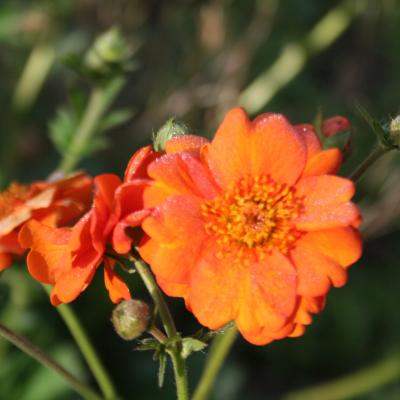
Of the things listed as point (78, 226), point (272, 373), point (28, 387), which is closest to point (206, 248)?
point (78, 226)

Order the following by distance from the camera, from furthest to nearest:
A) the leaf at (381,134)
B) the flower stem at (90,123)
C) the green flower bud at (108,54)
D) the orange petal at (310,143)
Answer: the flower stem at (90,123), the green flower bud at (108,54), the leaf at (381,134), the orange petal at (310,143)

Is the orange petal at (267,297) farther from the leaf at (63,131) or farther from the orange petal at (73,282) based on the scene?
the leaf at (63,131)

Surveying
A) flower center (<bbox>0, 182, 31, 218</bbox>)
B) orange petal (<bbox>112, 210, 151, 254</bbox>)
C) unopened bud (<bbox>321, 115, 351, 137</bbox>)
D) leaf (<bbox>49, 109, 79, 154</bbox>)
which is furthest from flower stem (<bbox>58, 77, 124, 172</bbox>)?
orange petal (<bbox>112, 210, 151, 254</bbox>)

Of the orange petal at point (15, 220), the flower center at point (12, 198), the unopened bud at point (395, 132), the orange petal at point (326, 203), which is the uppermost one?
the flower center at point (12, 198)

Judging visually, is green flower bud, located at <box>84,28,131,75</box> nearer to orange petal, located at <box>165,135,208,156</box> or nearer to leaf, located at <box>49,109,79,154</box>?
leaf, located at <box>49,109,79,154</box>

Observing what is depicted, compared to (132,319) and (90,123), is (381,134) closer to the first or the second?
(132,319)

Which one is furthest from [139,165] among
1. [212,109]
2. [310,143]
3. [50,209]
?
[212,109]

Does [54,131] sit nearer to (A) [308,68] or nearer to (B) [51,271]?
(B) [51,271]

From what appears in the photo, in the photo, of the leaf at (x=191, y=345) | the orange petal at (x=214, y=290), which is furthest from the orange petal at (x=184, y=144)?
the leaf at (x=191, y=345)
